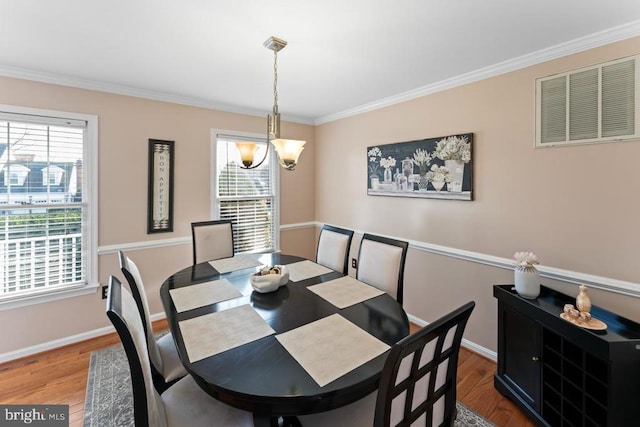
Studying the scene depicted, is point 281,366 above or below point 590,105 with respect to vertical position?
below

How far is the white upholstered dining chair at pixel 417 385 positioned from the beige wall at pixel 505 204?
158cm

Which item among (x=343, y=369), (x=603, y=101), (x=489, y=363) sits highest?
(x=603, y=101)

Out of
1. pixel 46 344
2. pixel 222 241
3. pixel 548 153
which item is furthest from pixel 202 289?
pixel 548 153

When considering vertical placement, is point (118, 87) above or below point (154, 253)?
above

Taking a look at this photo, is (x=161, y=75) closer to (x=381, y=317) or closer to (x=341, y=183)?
(x=341, y=183)

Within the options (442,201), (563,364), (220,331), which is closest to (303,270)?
(220,331)

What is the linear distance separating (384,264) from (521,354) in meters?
1.07

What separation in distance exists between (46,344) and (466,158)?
4244 mm

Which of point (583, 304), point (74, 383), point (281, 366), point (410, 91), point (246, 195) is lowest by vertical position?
point (74, 383)

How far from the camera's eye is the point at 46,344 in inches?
103

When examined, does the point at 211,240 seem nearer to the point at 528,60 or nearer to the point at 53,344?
the point at 53,344

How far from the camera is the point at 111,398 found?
6.59ft

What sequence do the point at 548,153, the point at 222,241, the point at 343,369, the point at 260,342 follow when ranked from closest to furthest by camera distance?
1. the point at 343,369
2. the point at 260,342
3. the point at 548,153
4. the point at 222,241

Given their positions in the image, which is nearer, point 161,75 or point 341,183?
point 161,75
